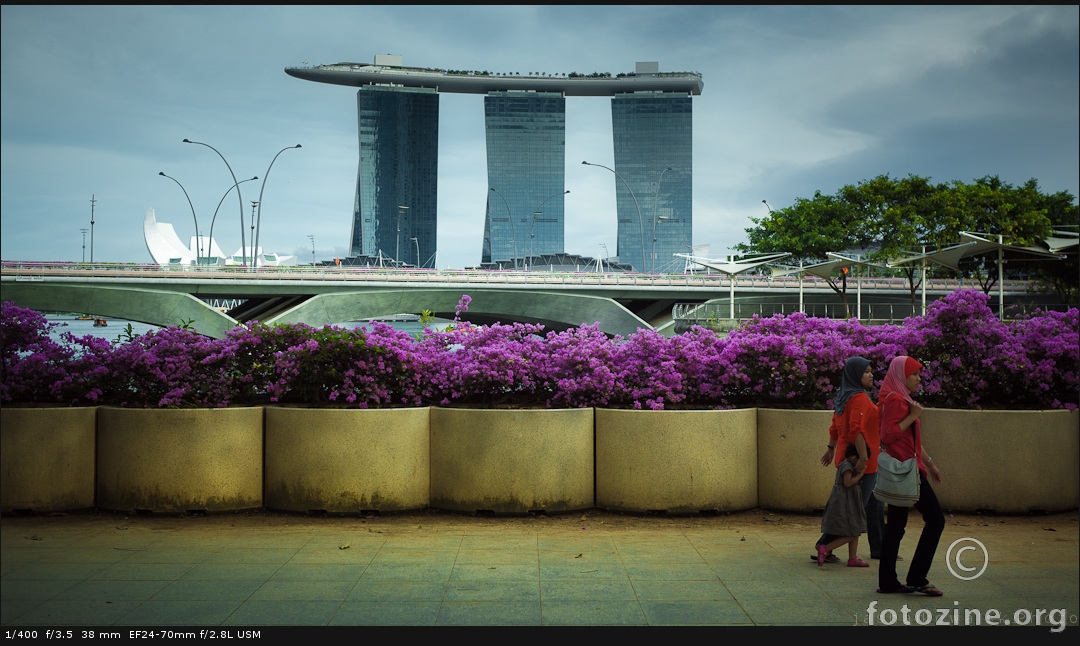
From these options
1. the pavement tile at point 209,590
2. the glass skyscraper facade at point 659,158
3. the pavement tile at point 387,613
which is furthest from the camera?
the glass skyscraper facade at point 659,158

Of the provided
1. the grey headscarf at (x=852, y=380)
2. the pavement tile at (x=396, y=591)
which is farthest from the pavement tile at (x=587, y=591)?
the grey headscarf at (x=852, y=380)

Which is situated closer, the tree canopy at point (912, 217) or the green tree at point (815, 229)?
the tree canopy at point (912, 217)

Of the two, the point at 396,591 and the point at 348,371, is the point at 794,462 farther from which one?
the point at 348,371

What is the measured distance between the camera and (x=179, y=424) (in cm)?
694

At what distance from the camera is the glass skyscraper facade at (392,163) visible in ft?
457

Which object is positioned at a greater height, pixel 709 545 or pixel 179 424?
pixel 179 424

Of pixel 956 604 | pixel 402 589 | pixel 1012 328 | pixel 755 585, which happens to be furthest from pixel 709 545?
pixel 1012 328

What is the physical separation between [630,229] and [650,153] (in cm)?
1905

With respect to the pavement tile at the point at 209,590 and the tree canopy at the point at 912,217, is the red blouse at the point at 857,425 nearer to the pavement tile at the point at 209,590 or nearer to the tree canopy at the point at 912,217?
the pavement tile at the point at 209,590

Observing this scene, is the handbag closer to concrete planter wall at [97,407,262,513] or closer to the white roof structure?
concrete planter wall at [97,407,262,513]

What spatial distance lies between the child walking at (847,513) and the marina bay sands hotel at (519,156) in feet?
260

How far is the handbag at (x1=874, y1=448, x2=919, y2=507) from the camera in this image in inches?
198

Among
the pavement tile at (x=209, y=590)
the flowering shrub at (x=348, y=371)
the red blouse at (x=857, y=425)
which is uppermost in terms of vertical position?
the flowering shrub at (x=348, y=371)

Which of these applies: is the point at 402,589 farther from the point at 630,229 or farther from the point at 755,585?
the point at 630,229
